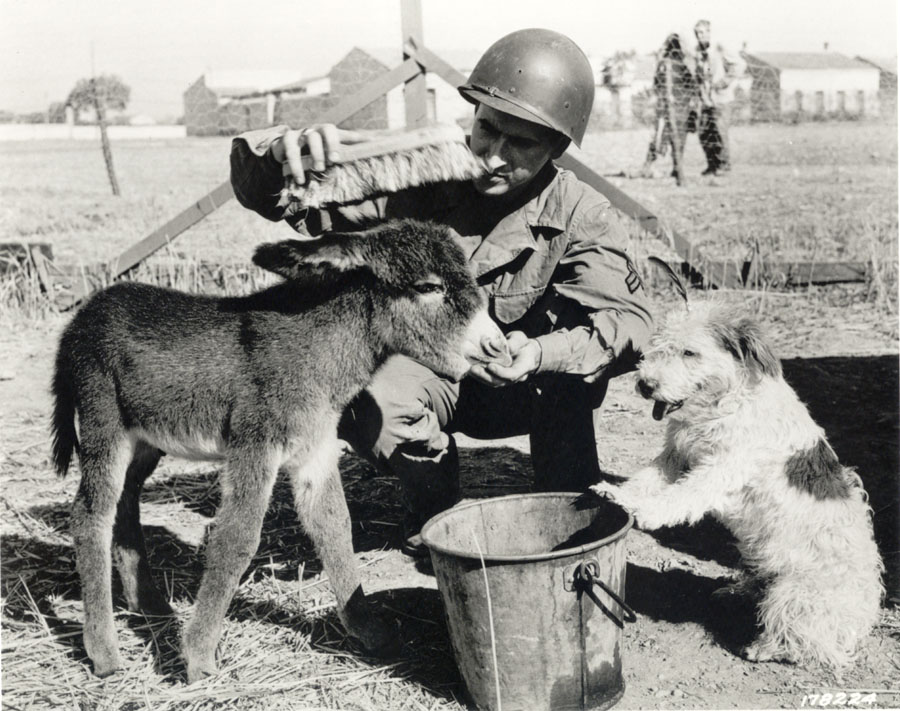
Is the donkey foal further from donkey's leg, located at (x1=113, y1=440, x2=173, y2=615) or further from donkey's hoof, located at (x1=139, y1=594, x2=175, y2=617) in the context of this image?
donkey's hoof, located at (x1=139, y1=594, x2=175, y2=617)

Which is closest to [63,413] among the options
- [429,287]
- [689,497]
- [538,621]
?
[429,287]

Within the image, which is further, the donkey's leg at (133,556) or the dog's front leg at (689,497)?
the donkey's leg at (133,556)

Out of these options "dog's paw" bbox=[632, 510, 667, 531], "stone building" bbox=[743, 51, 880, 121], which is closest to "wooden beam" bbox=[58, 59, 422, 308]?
"dog's paw" bbox=[632, 510, 667, 531]

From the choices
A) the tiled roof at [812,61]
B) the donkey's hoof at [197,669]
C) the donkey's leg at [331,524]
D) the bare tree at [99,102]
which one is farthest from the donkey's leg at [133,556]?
the tiled roof at [812,61]

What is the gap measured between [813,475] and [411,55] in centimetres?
594

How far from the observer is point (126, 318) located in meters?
3.82

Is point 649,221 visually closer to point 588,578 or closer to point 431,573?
point 431,573

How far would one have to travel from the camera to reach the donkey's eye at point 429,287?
3.65 m

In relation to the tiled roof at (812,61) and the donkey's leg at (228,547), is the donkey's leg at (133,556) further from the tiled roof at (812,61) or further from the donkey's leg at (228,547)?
the tiled roof at (812,61)

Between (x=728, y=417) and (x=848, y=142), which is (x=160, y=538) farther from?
(x=848, y=142)

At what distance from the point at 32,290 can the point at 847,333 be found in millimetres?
8104

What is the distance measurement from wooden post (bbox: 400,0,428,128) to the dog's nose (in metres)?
4.88

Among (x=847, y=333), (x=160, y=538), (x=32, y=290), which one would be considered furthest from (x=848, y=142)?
(x=160, y=538)

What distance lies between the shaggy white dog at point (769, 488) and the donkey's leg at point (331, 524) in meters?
1.15
